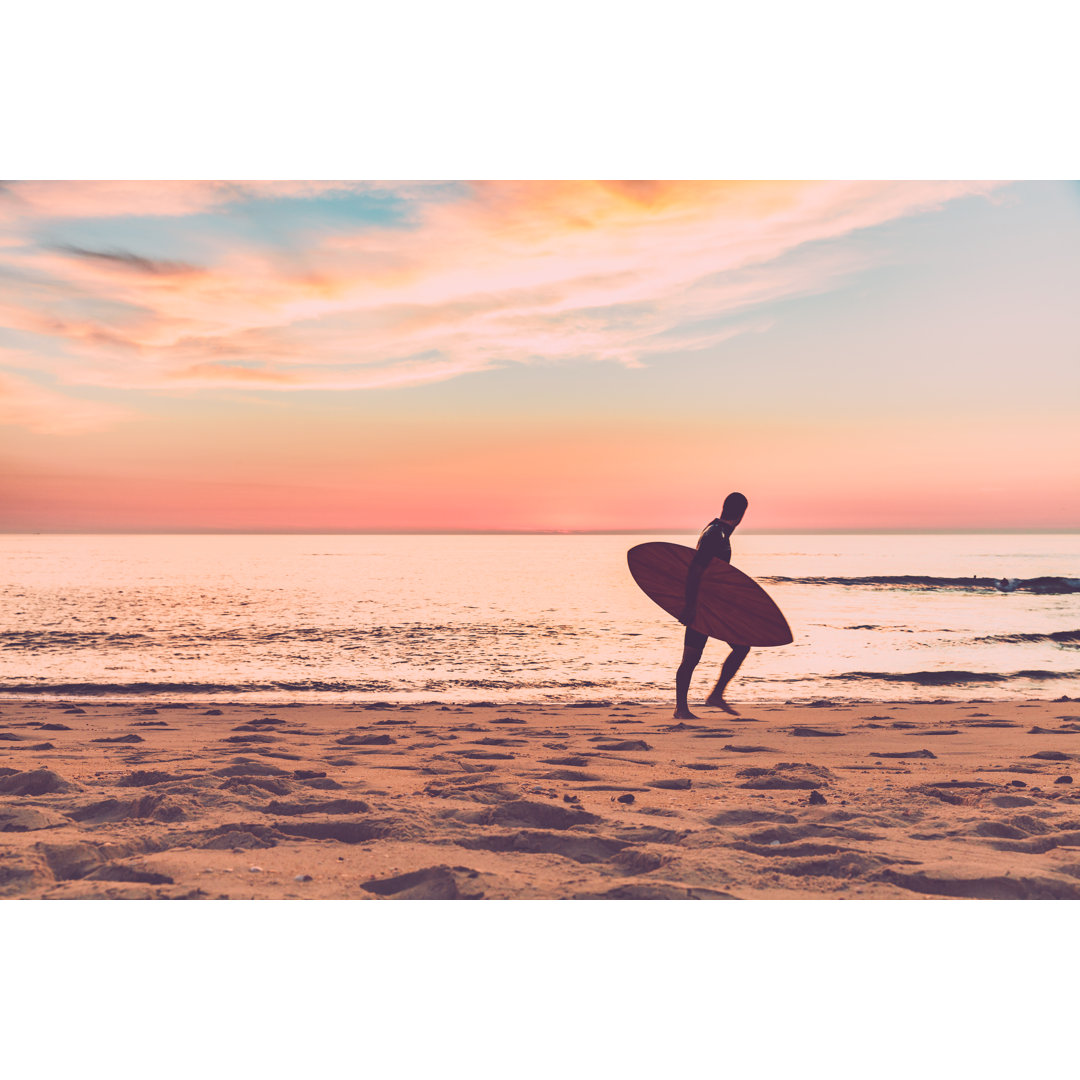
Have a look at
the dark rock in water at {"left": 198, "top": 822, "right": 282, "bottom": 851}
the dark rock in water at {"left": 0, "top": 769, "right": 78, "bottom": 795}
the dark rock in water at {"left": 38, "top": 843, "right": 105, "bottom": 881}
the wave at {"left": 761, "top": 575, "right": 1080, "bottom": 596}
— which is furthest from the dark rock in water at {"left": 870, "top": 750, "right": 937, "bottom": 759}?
the wave at {"left": 761, "top": 575, "right": 1080, "bottom": 596}

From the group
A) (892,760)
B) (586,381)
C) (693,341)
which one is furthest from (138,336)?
(892,760)

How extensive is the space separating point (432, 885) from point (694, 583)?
423 cm

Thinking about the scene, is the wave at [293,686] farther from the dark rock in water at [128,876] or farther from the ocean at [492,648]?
the dark rock in water at [128,876]

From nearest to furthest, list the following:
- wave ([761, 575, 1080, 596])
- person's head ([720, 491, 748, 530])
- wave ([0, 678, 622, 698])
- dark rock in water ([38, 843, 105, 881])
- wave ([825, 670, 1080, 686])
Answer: dark rock in water ([38, 843, 105, 881]), person's head ([720, 491, 748, 530]), wave ([0, 678, 622, 698]), wave ([825, 670, 1080, 686]), wave ([761, 575, 1080, 596])

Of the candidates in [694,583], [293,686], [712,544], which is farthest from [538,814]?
[293,686]

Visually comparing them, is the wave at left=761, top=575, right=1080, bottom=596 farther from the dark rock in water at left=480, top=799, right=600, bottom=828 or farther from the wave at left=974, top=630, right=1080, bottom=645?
the dark rock in water at left=480, top=799, right=600, bottom=828

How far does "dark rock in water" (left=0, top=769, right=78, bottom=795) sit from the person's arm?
4360 millimetres

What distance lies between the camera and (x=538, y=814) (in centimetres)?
334

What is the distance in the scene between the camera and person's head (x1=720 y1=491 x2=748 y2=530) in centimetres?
640

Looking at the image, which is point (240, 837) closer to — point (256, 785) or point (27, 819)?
point (256, 785)

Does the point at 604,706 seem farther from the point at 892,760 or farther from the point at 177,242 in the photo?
the point at 177,242

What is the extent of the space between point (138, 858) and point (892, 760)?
4.02 metres

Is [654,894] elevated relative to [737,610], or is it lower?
lower

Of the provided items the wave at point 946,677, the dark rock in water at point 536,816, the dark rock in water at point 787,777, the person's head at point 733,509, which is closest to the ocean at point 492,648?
the wave at point 946,677
